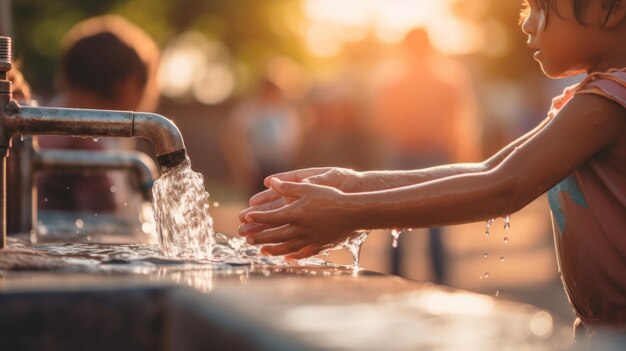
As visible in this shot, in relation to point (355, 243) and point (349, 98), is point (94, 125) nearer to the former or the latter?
point (355, 243)

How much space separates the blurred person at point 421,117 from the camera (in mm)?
7453

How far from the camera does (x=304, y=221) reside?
6.15 feet

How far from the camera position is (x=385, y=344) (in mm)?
1025

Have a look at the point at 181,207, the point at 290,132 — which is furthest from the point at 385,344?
the point at 290,132

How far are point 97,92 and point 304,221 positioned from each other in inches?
144

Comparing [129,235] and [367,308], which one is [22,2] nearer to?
[129,235]

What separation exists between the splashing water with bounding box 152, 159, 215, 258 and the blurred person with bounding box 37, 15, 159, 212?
268 centimetres

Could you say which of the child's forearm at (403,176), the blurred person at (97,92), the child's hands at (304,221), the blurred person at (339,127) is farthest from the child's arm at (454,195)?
the blurred person at (339,127)

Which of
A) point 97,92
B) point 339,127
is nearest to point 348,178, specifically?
point 97,92

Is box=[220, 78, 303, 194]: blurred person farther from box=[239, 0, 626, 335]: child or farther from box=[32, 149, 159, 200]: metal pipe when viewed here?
box=[239, 0, 626, 335]: child

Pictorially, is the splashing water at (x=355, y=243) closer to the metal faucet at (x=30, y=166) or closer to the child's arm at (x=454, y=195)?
the child's arm at (x=454, y=195)

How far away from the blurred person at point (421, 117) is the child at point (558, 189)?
5010mm

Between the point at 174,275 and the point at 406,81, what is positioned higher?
the point at 406,81

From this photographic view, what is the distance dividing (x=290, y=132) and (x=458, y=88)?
3.58 meters
